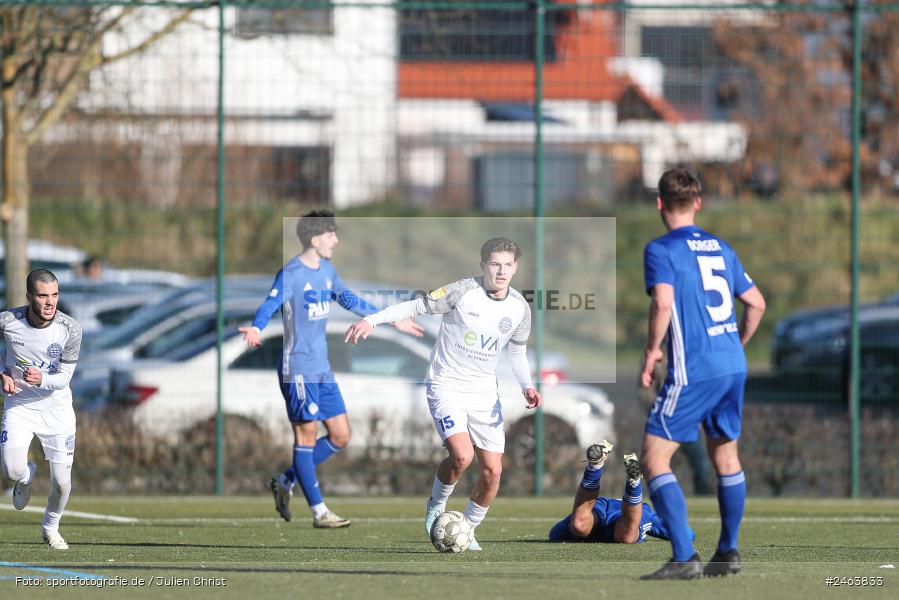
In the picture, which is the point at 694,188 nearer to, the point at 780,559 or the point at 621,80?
the point at 780,559

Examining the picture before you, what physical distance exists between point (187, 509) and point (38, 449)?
5.62 ft

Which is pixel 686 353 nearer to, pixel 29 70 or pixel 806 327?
pixel 29 70

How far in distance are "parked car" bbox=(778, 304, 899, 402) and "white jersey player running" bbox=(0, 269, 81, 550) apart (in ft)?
23.7

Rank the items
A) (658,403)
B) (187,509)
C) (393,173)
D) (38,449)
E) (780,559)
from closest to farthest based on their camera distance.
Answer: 1. (658,403)
2. (780,559)
3. (187,509)
4. (38,449)
5. (393,173)

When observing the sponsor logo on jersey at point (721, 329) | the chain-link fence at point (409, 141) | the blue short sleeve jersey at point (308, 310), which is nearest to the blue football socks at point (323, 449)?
the blue short sleeve jersey at point (308, 310)

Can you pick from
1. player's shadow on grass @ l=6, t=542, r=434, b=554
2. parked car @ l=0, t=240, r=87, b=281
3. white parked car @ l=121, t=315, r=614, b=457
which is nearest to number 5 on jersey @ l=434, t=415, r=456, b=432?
player's shadow on grass @ l=6, t=542, r=434, b=554

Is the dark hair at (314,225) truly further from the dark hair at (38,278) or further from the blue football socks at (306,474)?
the dark hair at (38,278)

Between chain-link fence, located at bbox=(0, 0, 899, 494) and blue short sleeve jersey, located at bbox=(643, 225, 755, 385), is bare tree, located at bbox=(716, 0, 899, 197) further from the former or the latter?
blue short sleeve jersey, located at bbox=(643, 225, 755, 385)

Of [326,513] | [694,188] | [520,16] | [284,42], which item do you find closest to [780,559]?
[694,188]

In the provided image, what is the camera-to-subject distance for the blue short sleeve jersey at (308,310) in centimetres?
1143

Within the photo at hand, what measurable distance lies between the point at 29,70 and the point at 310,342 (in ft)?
A: 16.0

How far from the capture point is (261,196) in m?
14.9

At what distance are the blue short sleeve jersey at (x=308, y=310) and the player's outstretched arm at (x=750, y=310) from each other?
140 inches

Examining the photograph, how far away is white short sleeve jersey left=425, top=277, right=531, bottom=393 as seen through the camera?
32.3 ft
